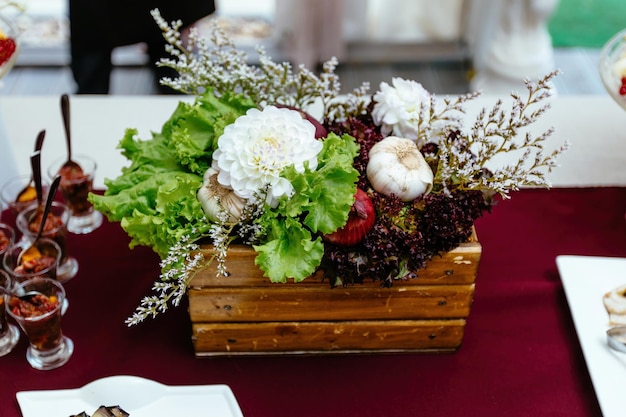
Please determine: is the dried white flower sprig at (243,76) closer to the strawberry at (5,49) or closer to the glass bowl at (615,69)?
the strawberry at (5,49)

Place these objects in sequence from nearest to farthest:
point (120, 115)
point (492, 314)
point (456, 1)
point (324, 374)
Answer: point (324, 374) → point (492, 314) → point (120, 115) → point (456, 1)

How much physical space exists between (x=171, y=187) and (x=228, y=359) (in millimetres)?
319

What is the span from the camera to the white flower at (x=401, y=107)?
3.86 ft

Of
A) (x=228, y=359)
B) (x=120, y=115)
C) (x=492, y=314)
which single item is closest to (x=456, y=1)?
(x=120, y=115)

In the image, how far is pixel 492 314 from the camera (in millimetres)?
1282

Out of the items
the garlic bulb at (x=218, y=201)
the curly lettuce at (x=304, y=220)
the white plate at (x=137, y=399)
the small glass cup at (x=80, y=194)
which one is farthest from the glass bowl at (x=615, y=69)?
the small glass cup at (x=80, y=194)

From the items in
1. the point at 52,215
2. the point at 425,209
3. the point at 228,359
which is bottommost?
A: the point at 228,359

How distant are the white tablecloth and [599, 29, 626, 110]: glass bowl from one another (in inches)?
8.6

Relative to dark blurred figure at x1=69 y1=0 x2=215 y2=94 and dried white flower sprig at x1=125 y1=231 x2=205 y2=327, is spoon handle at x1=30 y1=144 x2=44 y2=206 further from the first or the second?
dark blurred figure at x1=69 y1=0 x2=215 y2=94

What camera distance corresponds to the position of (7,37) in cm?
144

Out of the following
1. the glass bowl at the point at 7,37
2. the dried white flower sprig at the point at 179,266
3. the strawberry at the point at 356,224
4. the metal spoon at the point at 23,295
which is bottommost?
the metal spoon at the point at 23,295

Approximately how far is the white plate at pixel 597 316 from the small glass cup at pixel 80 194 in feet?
2.97

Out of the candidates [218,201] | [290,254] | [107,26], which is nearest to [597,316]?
[290,254]

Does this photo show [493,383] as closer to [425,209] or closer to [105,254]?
[425,209]
